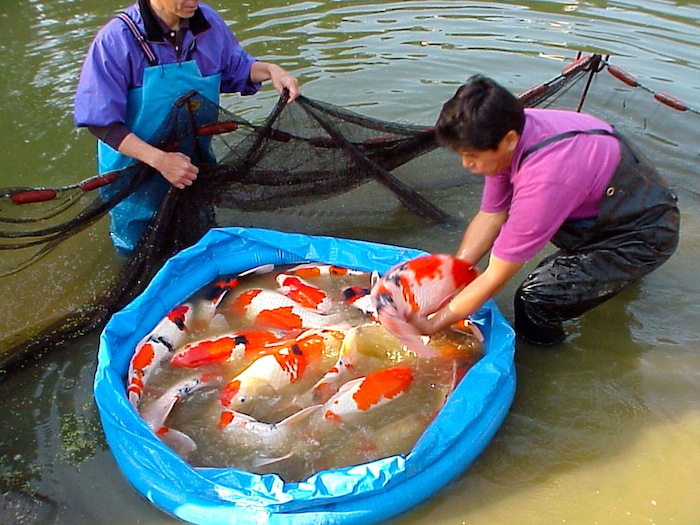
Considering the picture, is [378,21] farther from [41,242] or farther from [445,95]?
[41,242]

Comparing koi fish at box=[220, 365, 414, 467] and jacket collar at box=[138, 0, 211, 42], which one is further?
jacket collar at box=[138, 0, 211, 42]

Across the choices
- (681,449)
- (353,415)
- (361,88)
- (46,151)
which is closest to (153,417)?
(353,415)

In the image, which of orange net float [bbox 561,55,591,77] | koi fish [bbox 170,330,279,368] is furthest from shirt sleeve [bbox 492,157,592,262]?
orange net float [bbox 561,55,591,77]

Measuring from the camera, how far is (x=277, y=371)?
2.99 m

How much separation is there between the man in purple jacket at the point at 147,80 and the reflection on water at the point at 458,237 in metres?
0.70

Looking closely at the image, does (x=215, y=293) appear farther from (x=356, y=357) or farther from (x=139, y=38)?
(x=139, y=38)

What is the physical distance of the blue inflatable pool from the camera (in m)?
2.29

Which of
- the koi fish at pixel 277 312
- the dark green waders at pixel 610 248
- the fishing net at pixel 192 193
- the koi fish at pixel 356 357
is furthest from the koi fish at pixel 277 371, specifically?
the dark green waders at pixel 610 248

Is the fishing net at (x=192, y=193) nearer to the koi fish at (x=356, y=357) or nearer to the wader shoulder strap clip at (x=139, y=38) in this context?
the wader shoulder strap clip at (x=139, y=38)

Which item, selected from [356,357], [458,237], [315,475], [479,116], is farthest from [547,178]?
[458,237]

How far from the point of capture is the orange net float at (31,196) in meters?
3.01

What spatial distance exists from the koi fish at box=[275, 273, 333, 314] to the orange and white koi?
62cm

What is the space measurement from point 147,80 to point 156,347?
135cm

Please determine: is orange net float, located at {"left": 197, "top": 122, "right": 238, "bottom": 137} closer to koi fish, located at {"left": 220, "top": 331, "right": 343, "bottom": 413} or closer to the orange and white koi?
koi fish, located at {"left": 220, "top": 331, "right": 343, "bottom": 413}
